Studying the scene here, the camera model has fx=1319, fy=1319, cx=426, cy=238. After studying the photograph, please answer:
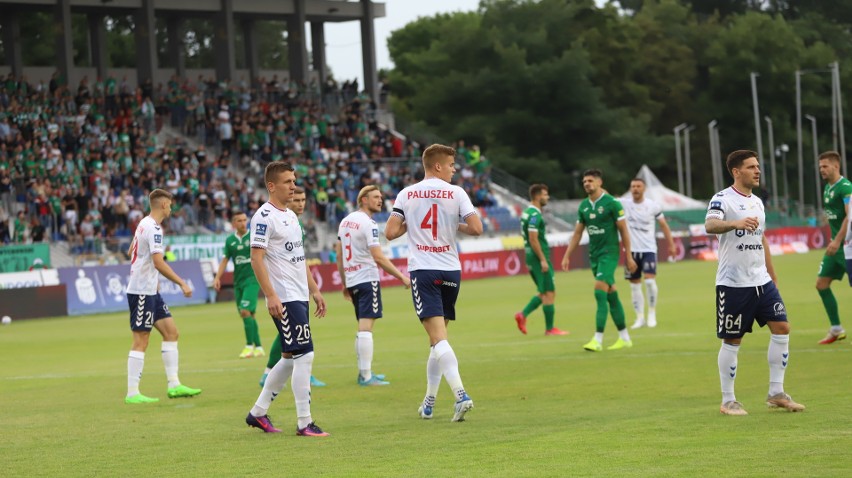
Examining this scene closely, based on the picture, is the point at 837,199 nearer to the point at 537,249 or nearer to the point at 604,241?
the point at 604,241

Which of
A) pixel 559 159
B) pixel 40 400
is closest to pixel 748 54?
pixel 559 159

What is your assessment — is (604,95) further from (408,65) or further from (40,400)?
(40,400)

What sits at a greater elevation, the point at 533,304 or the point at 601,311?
the point at 601,311

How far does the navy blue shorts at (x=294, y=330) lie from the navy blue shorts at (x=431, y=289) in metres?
1.04

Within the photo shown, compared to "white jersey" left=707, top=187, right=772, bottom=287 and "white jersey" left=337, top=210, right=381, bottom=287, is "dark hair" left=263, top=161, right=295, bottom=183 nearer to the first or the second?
"white jersey" left=707, top=187, right=772, bottom=287

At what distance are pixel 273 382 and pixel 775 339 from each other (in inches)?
166

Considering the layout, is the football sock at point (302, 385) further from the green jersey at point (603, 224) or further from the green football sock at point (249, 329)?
the green football sock at point (249, 329)

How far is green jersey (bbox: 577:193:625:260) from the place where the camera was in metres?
17.9

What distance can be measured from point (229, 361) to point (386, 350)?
228 centimetres

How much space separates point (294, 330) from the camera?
35.3 feet

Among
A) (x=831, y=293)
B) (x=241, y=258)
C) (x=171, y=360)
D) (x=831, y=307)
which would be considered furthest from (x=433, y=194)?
(x=241, y=258)

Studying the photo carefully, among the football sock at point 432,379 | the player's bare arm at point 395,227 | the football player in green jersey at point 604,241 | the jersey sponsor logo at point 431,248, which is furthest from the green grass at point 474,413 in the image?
the player's bare arm at point 395,227

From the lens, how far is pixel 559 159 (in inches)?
3248

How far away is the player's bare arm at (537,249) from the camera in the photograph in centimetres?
1964
